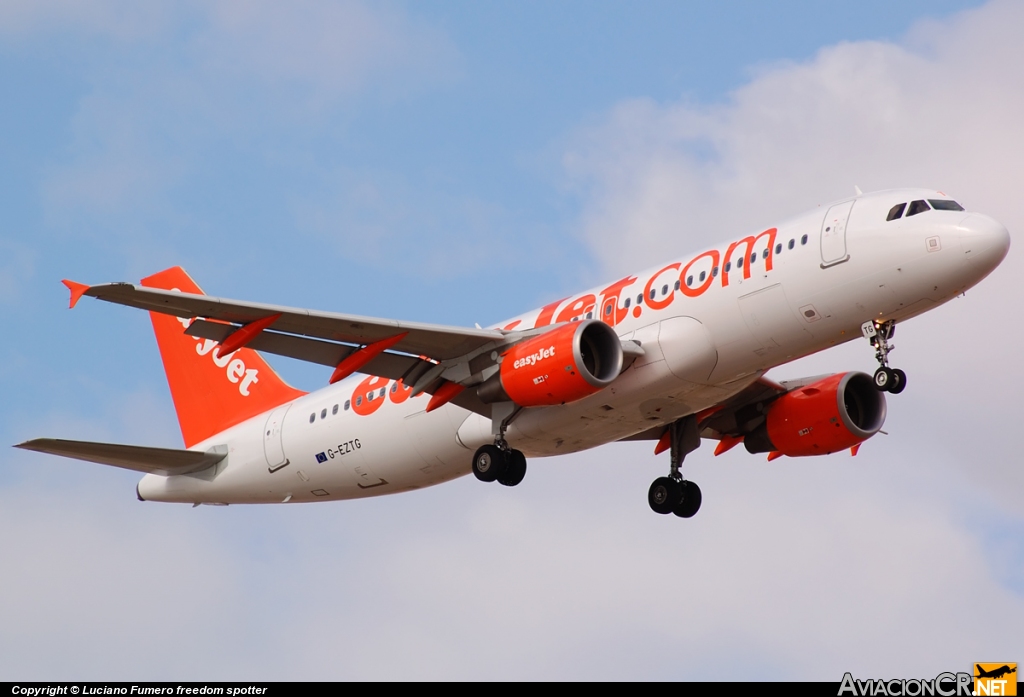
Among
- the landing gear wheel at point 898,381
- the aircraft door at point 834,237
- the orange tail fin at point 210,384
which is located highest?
the orange tail fin at point 210,384

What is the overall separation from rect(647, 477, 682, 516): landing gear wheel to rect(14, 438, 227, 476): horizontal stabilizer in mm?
11186

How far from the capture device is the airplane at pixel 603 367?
28438mm

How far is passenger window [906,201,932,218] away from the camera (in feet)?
93.4

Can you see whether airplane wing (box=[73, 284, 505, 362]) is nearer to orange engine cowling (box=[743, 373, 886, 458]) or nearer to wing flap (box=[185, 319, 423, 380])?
wing flap (box=[185, 319, 423, 380])

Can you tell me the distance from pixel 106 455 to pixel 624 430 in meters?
12.8

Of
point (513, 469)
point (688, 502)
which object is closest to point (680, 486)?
point (688, 502)

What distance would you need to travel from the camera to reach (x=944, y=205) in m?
28.7

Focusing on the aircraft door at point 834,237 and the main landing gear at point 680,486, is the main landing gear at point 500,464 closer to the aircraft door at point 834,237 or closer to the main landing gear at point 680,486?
the main landing gear at point 680,486

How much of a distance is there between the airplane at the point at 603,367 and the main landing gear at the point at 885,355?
31 millimetres

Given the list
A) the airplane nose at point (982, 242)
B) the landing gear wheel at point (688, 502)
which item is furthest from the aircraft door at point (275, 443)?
the airplane nose at point (982, 242)

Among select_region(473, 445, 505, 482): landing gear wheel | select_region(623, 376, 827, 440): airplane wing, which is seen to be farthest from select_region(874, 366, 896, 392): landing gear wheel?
select_region(473, 445, 505, 482): landing gear wheel

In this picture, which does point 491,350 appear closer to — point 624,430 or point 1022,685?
point 624,430

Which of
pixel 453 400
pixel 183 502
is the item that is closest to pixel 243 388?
pixel 183 502

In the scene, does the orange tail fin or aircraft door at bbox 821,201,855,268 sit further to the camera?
the orange tail fin
